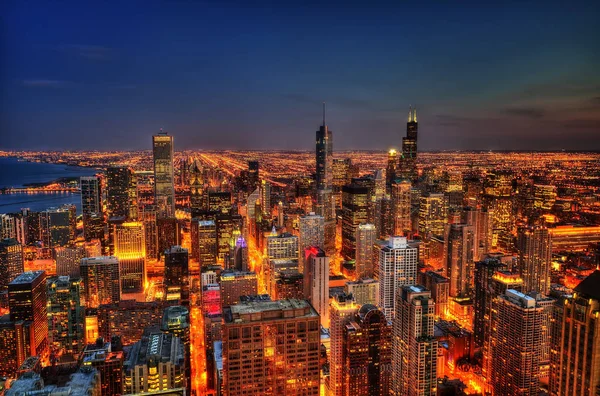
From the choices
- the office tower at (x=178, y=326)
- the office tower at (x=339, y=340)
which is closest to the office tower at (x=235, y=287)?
the office tower at (x=178, y=326)

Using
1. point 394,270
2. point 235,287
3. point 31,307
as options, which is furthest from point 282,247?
point 31,307

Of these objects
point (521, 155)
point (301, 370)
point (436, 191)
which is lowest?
point (301, 370)

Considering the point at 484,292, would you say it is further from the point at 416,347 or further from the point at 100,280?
the point at 100,280

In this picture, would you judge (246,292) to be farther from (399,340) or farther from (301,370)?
(301,370)

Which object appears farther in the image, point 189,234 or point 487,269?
point 189,234

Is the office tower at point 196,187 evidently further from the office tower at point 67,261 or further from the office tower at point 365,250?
the office tower at point 365,250

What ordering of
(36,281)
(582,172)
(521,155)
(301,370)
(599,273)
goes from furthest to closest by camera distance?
(36,281), (521,155), (582,172), (301,370), (599,273)

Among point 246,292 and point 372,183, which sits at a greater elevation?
point 372,183

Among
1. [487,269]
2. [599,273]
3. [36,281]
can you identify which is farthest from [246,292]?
[599,273]
